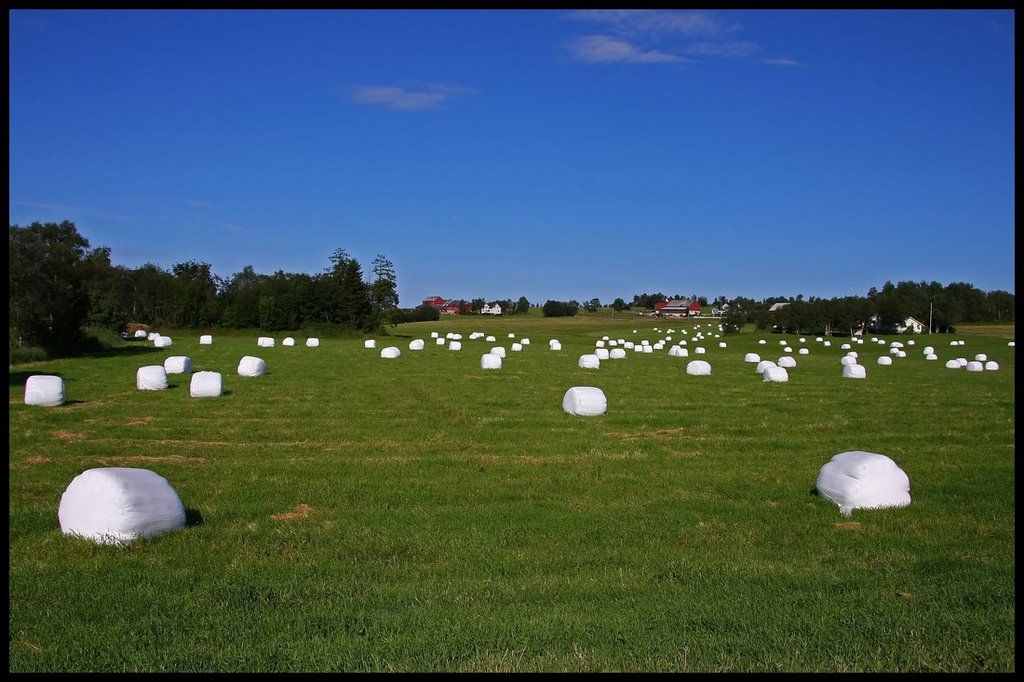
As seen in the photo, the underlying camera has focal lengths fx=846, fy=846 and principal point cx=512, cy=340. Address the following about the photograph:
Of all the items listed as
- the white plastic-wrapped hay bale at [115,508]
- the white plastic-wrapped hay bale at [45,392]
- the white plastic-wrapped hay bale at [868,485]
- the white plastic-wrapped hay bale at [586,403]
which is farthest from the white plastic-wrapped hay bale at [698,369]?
the white plastic-wrapped hay bale at [115,508]

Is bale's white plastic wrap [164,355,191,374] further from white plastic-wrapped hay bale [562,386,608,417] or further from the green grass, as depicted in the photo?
white plastic-wrapped hay bale [562,386,608,417]

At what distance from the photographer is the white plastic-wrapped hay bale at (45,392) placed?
984 inches

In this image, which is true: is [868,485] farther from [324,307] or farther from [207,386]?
[324,307]

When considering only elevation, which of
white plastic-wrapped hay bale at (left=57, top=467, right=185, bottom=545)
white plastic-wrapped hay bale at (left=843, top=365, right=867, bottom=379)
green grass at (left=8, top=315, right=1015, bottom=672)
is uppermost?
white plastic-wrapped hay bale at (left=843, top=365, right=867, bottom=379)

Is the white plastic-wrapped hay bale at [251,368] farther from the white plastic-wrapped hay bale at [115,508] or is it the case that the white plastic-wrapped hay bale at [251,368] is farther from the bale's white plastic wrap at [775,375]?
the white plastic-wrapped hay bale at [115,508]

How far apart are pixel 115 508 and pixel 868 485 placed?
33.9 ft

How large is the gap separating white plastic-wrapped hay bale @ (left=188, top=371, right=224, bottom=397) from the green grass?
272cm

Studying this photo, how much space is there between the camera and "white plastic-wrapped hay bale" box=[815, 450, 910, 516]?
1252 cm

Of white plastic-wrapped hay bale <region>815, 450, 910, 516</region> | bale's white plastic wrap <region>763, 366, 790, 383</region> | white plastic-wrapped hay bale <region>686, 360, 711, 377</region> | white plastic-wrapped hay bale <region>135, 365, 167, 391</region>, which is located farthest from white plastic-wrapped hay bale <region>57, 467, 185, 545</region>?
white plastic-wrapped hay bale <region>686, 360, 711, 377</region>

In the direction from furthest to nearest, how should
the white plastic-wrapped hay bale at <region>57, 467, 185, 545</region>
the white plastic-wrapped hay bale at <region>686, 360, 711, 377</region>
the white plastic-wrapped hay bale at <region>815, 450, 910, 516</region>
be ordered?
the white plastic-wrapped hay bale at <region>686, 360, 711, 377</region> → the white plastic-wrapped hay bale at <region>815, 450, 910, 516</region> → the white plastic-wrapped hay bale at <region>57, 467, 185, 545</region>

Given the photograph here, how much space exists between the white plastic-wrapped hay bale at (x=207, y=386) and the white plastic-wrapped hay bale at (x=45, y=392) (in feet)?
12.7

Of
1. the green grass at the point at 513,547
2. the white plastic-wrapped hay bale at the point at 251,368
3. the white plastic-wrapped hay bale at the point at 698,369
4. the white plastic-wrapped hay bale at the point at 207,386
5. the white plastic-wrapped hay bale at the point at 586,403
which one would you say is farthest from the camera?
the white plastic-wrapped hay bale at the point at 698,369

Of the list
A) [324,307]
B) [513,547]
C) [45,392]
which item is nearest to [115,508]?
[513,547]

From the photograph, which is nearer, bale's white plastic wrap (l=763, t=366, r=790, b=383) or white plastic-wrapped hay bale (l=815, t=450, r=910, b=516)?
white plastic-wrapped hay bale (l=815, t=450, r=910, b=516)
